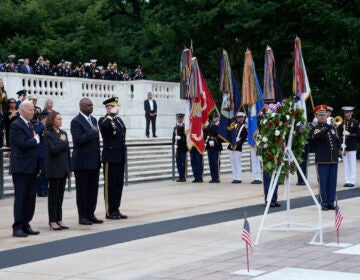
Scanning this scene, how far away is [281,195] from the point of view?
60.2ft

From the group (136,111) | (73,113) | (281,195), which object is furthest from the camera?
(136,111)

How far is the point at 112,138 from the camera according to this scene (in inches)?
554

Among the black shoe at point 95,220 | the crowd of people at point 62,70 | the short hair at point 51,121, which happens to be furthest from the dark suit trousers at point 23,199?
the crowd of people at point 62,70

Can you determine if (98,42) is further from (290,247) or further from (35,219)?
(290,247)

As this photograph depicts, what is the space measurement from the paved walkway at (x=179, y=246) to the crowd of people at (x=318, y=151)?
26.1 inches

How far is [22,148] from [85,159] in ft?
4.69

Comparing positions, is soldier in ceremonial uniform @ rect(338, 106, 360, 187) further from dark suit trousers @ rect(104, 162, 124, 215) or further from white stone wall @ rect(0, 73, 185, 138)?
white stone wall @ rect(0, 73, 185, 138)

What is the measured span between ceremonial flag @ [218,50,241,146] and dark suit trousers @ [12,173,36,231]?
9.71m

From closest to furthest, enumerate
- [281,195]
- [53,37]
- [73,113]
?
1. [281,195]
2. [73,113]
3. [53,37]

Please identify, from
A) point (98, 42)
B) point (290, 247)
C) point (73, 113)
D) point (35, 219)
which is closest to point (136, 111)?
point (73, 113)

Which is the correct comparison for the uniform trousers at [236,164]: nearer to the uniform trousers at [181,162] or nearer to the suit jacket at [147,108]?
the uniform trousers at [181,162]

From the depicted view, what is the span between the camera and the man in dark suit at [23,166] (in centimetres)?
1219

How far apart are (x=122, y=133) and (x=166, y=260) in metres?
4.51

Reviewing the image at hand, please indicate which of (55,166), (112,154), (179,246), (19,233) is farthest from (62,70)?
(179,246)
